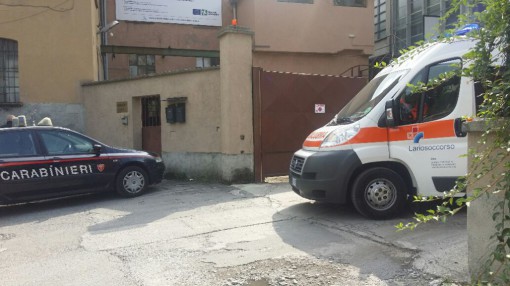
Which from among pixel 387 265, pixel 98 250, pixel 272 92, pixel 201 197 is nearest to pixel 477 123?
pixel 387 265

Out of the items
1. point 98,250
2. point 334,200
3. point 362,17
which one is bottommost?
point 98,250

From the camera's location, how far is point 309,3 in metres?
16.9

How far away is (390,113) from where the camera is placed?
583cm

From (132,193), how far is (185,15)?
10.5m

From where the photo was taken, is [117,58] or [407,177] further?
[117,58]

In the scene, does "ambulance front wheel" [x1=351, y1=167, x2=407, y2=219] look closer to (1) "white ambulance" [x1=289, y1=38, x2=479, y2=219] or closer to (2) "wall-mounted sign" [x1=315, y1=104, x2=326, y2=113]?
(1) "white ambulance" [x1=289, y1=38, x2=479, y2=219]

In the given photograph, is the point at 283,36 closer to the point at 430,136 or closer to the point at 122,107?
the point at 122,107

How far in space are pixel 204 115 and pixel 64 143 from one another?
10.4 feet

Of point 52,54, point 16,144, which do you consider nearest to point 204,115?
point 16,144

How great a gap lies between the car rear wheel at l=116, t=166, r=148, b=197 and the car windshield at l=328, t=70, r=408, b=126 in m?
4.13

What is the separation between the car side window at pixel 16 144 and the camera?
745cm

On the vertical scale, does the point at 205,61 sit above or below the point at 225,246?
above

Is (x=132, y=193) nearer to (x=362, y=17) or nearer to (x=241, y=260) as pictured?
(x=241, y=260)

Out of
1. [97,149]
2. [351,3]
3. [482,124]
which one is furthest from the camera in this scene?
[351,3]
